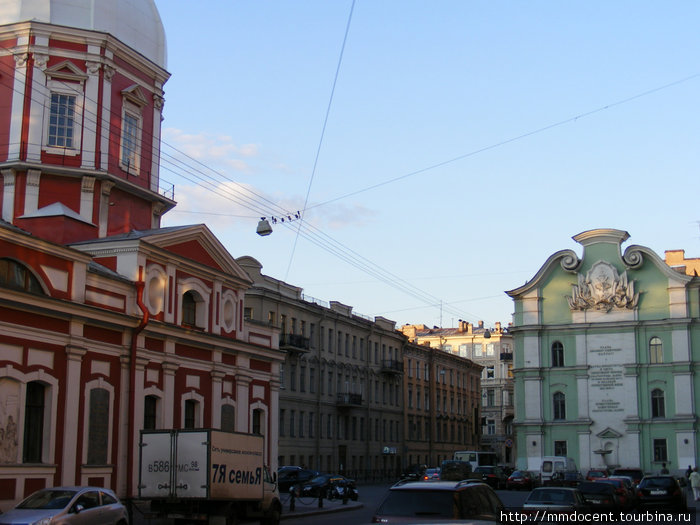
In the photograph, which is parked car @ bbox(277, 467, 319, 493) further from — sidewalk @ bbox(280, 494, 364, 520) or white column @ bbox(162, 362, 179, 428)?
white column @ bbox(162, 362, 179, 428)

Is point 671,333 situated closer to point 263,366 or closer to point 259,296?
point 259,296

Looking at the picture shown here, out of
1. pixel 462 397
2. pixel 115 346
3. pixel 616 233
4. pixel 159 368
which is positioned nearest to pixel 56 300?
pixel 115 346

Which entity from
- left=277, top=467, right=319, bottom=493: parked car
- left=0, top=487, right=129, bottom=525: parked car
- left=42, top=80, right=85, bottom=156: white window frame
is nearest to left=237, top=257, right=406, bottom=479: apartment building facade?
left=277, top=467, right=319, bottom=493: parked car

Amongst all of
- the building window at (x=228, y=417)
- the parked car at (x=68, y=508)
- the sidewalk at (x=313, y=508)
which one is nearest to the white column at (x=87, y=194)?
the building window at (x=228, y=417)

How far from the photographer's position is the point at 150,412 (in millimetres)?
31172

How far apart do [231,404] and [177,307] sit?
555 cm

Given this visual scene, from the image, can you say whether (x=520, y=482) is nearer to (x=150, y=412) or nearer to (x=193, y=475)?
(x=150, y=412)

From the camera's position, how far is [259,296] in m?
56.9

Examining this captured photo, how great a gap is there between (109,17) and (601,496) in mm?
25122

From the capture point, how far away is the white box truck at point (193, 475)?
23.0 metres


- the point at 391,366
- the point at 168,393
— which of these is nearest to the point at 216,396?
the point at 168,393

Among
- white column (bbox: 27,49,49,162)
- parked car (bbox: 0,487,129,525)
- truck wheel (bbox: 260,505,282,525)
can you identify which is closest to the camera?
parked car (bbox: 0,487,129,525)

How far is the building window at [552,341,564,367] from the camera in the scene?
65312 mm

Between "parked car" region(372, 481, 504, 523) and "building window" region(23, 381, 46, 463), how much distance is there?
14.4 meters
